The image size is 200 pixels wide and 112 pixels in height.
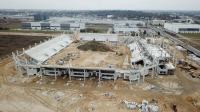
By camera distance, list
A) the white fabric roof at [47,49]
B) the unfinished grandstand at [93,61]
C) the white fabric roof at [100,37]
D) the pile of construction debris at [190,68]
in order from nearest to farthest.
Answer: the unfinished grandstand at [93,61], the pile of construction debris at [190,68], the white fabric roof at [47,49], the white fabric roof at [100,37]

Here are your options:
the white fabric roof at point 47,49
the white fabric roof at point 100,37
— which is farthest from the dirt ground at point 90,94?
the white fabric roof at point 100,37

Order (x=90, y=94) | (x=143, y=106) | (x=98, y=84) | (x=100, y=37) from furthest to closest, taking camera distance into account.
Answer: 1. (x=100, y=37)
2. (x=98, y=84)
3. (x=90, y=94)
4. (x=143, y=106)

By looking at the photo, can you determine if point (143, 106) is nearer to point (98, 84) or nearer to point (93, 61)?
point (98, 84)

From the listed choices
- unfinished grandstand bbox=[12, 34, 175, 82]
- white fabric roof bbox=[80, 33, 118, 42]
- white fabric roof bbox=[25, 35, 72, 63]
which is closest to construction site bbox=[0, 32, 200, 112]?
unfinished grandstand bbox=[12, 34, 175, 82]

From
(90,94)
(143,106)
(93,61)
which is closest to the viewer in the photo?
(143,106)

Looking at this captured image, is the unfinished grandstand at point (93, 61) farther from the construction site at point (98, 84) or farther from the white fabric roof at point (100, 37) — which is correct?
the white fabric roof at point (100, 37)

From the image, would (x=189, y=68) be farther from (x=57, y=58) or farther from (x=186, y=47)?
(x=57, y=58)

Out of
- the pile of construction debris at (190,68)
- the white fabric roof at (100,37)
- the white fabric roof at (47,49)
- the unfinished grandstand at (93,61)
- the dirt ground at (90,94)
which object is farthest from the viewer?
the white fabric roof at (100,37)

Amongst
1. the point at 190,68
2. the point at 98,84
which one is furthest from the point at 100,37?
the point at 98,84
